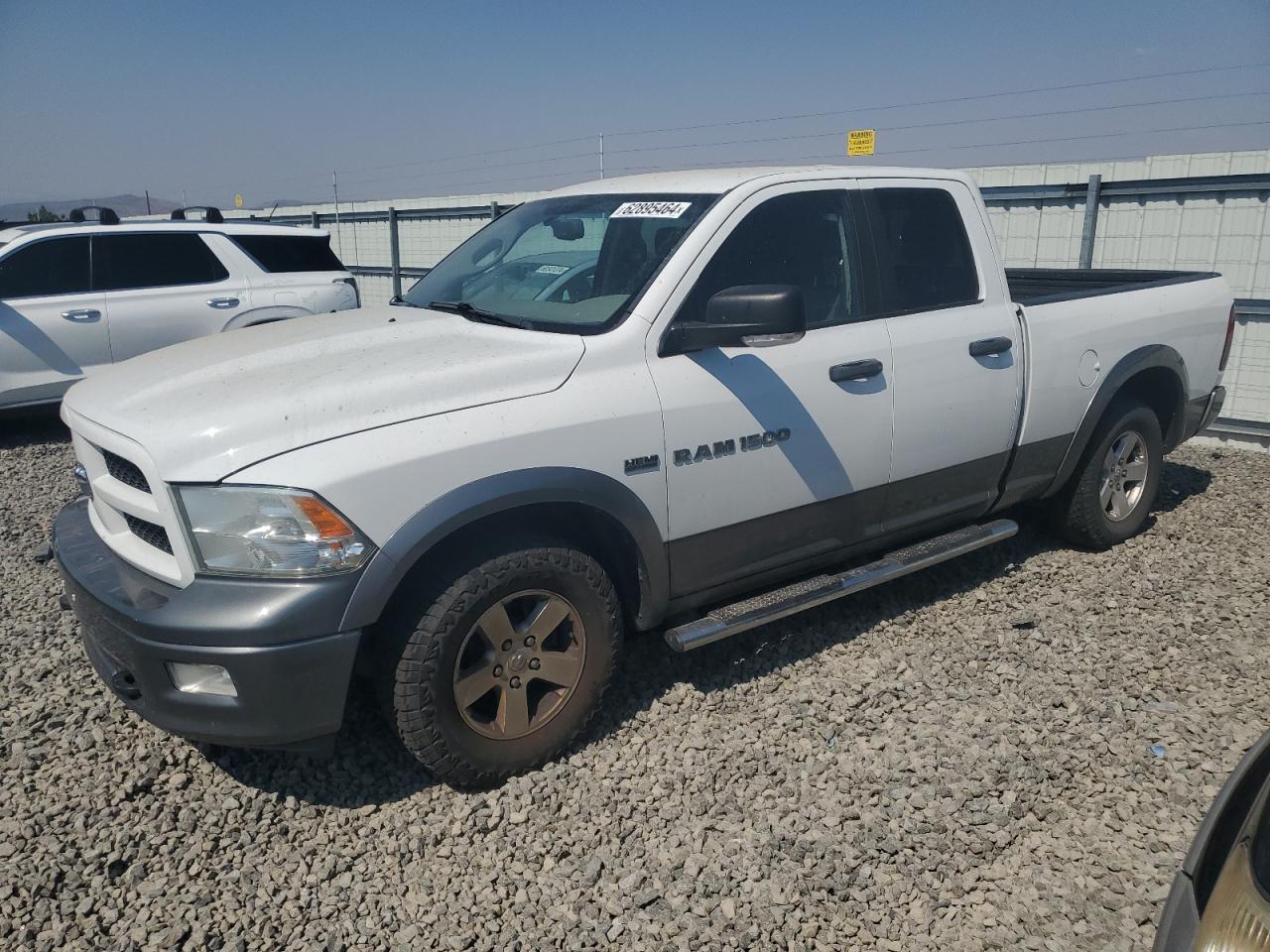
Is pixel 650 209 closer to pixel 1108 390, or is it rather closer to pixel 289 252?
pixel 1108 390

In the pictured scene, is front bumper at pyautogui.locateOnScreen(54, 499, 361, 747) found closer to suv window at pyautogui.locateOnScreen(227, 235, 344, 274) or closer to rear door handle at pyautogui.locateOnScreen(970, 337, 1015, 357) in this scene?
rear door handle at pyautogui.locateOnScreen(970, 337, 1015, 357)

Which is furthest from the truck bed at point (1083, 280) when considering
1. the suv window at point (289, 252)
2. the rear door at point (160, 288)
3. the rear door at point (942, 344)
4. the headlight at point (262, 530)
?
the rear door at point (160, 288)

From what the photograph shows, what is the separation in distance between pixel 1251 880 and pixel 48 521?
20.2 feet

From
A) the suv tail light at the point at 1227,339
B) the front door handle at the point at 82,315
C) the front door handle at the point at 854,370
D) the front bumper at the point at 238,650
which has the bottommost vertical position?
the front bumper at the point at 238,650

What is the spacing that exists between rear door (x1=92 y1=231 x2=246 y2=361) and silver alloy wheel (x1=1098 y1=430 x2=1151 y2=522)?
7.09m

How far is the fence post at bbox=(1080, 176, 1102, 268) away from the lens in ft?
26.5

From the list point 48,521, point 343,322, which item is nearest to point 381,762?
point 343,322

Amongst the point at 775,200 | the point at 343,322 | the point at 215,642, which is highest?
the point at 775,200

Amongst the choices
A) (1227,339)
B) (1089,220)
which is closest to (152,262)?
(1089,220)

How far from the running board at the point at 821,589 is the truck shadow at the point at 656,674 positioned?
0.31 m

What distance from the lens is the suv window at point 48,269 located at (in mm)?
7828

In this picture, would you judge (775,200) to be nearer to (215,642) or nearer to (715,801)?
(715,801)

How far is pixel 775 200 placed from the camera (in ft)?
12.5

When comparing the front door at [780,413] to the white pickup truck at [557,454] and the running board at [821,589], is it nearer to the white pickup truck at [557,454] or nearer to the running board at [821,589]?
the white pickup truck at [557,454]
